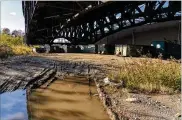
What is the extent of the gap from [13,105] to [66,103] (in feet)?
5.09

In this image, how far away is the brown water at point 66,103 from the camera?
7.86 metres

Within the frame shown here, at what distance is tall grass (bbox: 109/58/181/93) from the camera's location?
33.2 feet

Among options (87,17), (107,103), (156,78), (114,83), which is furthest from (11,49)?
(107,103)

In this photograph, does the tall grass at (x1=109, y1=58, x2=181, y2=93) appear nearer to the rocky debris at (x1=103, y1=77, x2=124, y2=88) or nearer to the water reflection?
the rocky debris at (x1=103, y1=77, x2=124, y2=88)

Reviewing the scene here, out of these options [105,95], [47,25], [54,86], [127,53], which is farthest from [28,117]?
[47,25]

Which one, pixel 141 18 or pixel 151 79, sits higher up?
pixel 141 18

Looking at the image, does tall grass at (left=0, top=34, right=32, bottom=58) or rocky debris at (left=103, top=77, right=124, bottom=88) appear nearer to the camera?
rocky debris at (left=103, top=77, right=124, bottom=88)

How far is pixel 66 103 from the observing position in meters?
9.32

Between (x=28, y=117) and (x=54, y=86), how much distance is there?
4.55 metres

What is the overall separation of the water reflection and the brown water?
218mm

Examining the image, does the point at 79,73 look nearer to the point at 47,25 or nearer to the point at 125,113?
the point at 125,113

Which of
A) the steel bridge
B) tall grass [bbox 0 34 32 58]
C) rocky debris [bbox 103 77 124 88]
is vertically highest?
the steel bridge

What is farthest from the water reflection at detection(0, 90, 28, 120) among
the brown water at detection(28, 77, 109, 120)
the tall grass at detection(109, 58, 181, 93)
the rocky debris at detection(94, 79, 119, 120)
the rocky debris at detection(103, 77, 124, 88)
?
the tall grass at detection(109, 58, 181, 93)

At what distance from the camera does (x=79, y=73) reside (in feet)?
51.0
